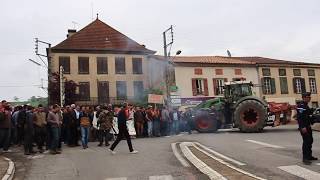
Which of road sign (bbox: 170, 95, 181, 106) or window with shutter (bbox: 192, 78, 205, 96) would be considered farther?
window with shutter (bbox: 192, 78, 205, 96)

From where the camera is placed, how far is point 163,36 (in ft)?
117

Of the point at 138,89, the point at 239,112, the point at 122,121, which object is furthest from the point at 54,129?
the point at 138,89

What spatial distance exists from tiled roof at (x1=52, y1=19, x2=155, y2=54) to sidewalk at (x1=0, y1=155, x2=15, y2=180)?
37.1 m

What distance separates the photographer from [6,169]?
1176cm

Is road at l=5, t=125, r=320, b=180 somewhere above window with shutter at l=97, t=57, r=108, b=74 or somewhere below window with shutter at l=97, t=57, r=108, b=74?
below

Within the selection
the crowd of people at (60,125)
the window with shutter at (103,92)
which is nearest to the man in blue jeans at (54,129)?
the crowd of people at (60,125)

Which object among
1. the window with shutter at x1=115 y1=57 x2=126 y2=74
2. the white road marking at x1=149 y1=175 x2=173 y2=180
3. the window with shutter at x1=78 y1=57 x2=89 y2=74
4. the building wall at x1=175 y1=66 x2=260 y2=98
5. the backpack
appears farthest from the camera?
the window with shutter at x1=115 y1=57 x2=126 y2=74

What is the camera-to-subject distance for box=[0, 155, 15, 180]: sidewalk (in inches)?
421

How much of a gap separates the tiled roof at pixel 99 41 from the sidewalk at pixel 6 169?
122 feet

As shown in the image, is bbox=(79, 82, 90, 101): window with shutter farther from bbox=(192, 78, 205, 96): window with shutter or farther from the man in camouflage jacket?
the man in camouflage jacket

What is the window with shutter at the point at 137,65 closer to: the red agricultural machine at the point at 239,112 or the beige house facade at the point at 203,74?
the beige house facade at the point at 203,74

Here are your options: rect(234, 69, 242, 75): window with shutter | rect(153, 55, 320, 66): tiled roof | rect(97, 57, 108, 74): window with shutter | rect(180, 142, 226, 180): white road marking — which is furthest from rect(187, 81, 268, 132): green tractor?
rect(97, 57, 108, 74): window with shutter

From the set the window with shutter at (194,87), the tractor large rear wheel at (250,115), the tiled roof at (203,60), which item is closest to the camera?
the tractor large rear wheel at (250,115)

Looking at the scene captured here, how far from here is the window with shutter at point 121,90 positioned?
50031mm
